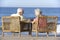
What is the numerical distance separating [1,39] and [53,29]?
1.33 m

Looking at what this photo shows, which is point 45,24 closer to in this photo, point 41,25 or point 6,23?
point 41,25

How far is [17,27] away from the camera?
6.51 metres

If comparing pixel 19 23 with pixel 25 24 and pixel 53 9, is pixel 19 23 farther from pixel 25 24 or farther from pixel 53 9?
pixel 53 9

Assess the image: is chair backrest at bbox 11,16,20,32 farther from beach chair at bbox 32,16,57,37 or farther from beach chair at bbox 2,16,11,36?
beach chair at bbox 32,16,57,37

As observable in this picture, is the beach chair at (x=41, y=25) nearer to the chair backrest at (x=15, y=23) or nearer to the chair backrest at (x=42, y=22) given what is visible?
the chair backrest at (x=42, y=22)

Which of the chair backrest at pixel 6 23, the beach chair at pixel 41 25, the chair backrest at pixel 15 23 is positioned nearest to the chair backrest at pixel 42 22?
the beach chair at pixel 41 25

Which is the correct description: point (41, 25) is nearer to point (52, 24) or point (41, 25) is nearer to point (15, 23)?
point (52, 24)

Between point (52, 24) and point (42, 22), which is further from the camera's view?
point (52, 24)

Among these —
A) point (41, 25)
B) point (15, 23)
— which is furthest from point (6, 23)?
point (41, 25)

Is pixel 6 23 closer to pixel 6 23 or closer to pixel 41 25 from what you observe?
pixel 6 23

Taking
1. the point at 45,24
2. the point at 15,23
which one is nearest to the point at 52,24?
the point at 45,24

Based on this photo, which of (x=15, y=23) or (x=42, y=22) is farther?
(x=15, y=23)

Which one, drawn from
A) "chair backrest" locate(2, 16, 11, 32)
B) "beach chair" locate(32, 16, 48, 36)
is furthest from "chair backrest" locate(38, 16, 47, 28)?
"chair backrest" locate(2, 16, 11, 32)
